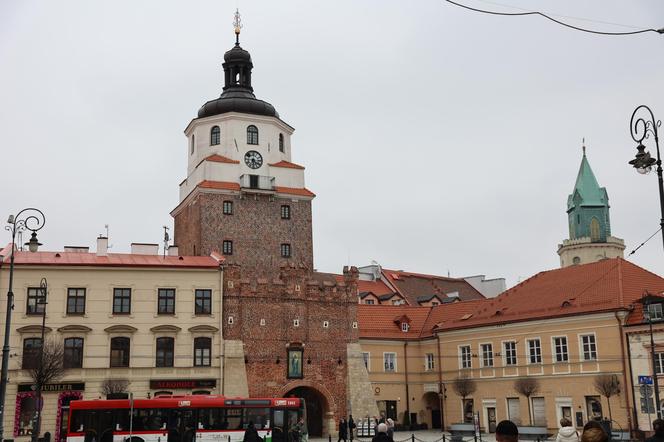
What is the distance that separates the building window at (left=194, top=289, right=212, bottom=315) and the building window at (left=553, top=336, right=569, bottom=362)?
20.7 metres

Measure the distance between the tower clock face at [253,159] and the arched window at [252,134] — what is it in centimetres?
82

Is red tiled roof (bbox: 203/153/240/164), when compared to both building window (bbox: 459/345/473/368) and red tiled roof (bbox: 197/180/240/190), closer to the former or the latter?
red tiled roof (bbox: 197/180/240/190)

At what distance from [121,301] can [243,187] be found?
43.0ft

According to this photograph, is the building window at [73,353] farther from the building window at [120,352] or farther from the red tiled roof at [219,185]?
the red tiled roof at [219,185]

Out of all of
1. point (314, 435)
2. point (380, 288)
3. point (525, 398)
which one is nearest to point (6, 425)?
point (314, 435)

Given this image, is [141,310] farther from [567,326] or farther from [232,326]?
[567,326]

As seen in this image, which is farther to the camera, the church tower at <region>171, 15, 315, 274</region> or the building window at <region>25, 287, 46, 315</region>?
the church tower at <region>171, 15, 315, 274</region>

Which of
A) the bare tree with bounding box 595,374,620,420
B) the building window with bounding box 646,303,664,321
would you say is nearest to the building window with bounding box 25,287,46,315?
the bare tree with bounding box 595,374,620,420

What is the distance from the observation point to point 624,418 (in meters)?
43.8

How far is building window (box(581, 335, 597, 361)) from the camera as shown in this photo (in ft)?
153

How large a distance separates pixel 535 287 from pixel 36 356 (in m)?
31.5

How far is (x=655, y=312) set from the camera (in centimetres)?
4400

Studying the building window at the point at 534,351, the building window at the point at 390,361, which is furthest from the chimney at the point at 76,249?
the building window at the point at 534,351

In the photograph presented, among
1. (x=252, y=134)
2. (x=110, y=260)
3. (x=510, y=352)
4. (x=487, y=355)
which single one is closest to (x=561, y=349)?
(x=510, y=352)
